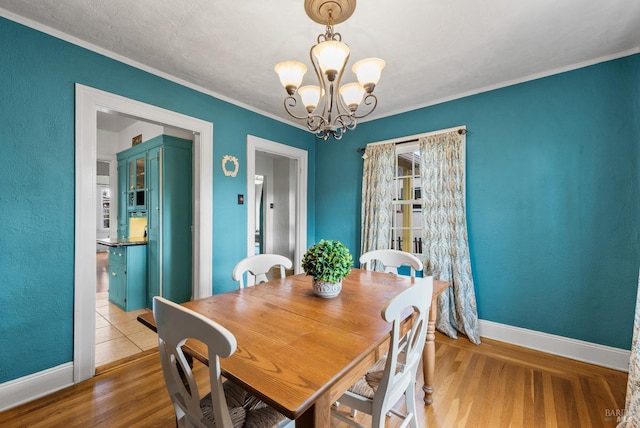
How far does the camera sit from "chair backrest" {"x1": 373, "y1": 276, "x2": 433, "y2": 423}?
39.4 inches

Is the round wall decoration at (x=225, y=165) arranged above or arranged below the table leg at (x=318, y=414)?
above

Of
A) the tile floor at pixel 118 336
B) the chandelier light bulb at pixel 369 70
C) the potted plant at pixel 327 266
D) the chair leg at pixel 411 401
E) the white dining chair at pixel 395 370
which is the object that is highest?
the chandelier light bulb at pixel 369 70

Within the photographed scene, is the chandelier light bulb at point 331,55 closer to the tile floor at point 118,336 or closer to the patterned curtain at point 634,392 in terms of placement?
the patterned curtain at point 634,392

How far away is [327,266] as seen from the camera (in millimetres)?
1532

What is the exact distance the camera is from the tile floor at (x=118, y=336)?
241 centimetres

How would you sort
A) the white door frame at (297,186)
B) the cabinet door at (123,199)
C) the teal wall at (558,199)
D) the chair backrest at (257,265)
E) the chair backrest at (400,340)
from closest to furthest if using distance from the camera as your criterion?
the chair backrest at (400,340), the chair backrest at (257,265), the teal wall at (558,199), the white door frame at (297,186), the cabinet door at (123,199)

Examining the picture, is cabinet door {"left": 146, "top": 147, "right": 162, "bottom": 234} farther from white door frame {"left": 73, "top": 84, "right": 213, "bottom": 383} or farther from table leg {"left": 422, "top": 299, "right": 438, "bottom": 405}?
table leg {"left": 422, "top": 299, "right": 438, "bottom": 405}

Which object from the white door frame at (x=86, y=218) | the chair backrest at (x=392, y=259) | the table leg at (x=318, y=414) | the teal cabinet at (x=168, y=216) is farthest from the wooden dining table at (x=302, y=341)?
the teal cabinet at (x=168, y=216)

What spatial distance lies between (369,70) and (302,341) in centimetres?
142

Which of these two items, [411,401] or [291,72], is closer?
[411,401]

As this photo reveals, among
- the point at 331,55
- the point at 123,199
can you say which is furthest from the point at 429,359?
the point at 123,199

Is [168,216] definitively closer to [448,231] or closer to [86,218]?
[86,218]

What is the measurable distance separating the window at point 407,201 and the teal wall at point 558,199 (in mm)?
446

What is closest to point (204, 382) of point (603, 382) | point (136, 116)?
point (136, 116)
